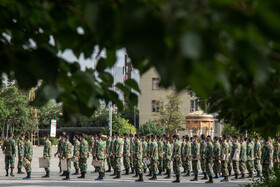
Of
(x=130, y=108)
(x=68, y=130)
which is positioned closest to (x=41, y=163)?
(x=130, y=108)

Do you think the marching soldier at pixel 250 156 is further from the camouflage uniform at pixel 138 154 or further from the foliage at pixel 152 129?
the foliage at pixel 152 129

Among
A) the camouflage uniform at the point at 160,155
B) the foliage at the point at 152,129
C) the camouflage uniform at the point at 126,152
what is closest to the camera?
the camouflage uniform at the point at 126,152

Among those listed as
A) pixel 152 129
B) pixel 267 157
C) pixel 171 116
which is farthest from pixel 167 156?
pixel 152 129

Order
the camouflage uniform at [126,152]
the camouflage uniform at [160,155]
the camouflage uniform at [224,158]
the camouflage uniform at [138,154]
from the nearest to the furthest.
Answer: the camouflage uniform at [224,158], the camouflage uniform at [138,154], the camouflage uniform at [126,152], the camouflage uniform at [160,155]

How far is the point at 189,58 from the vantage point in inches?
41.8

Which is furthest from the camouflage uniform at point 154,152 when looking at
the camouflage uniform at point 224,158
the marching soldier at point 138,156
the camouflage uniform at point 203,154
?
the camouflage uniform at point 224,158

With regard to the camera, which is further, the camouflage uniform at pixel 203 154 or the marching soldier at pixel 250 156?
the marching soldier at pixel 250 156

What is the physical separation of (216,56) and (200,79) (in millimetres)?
77

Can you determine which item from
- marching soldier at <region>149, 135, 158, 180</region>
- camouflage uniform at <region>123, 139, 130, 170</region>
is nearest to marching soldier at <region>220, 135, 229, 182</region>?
marching soldier at <region>149, 135, 158, 180</region>

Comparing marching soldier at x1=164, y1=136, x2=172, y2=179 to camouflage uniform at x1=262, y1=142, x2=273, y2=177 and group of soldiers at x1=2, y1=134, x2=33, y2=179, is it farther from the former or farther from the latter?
group of soldiers at x1=2, y1=134, x2=33, y2=179

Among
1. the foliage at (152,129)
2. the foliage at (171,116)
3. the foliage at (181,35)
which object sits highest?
the foliage at (171,116)

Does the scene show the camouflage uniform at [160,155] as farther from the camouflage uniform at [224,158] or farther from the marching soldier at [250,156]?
the marching soldier at [250,156]

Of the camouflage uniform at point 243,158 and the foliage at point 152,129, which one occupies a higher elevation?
the foliage at point 152,129

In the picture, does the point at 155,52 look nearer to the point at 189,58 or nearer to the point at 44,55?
the point at 189,58
